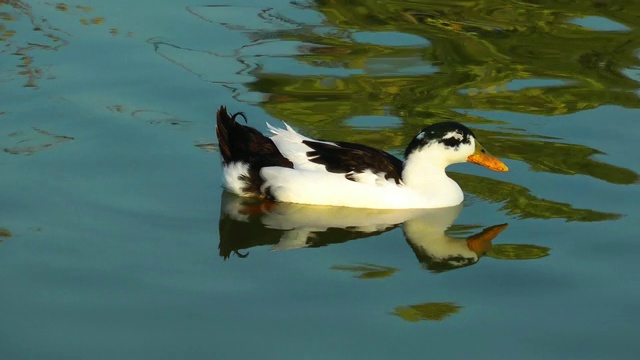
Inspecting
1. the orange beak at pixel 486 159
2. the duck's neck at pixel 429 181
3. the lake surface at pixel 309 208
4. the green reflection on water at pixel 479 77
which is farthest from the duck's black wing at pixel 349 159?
the green reflection on water at pixel 479 77

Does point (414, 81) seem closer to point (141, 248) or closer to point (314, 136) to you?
point (314, 136)

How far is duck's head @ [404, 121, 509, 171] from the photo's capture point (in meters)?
10.8

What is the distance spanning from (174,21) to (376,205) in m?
4.71

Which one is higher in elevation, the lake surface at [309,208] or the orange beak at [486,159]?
the orange beak at [486,159]

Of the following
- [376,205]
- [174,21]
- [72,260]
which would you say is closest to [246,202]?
[376,205]

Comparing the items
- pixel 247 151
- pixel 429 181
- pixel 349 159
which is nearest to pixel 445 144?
pixel 429 181

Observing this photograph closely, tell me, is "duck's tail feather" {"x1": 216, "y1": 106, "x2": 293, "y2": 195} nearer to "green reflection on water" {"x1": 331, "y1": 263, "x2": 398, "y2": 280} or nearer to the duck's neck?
the duck's neck

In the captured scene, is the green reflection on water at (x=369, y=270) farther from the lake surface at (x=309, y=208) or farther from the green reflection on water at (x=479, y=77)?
the green reflection on water at (x=479, y=77)

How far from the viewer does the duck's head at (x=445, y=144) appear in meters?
10.8

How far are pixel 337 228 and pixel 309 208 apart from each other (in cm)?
47

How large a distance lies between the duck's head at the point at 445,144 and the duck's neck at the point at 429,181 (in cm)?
3

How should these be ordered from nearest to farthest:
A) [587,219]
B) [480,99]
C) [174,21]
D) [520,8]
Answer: [587,219] < [480,99] < [174,21] < [520,8]

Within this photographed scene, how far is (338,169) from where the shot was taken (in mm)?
10758

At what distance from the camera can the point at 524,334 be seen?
8.45 meters
